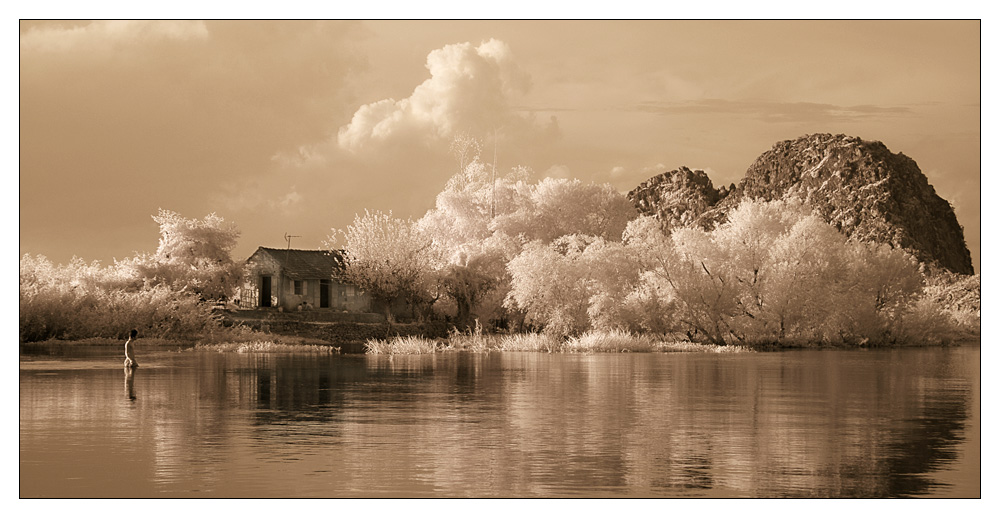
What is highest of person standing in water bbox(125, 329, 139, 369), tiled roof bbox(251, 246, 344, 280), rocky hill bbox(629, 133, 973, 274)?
rocky hill bbox(629, 133, 973, 274)

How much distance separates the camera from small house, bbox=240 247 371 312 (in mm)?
56250

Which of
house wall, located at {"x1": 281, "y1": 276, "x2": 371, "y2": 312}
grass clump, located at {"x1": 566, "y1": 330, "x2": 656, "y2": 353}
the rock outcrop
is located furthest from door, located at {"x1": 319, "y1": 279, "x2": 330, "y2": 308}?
the rock outcrop

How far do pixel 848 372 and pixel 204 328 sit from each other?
26.7 metres

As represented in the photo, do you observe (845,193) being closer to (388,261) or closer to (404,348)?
(388,261)

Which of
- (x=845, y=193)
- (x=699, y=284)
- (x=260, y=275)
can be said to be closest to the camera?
(x=699, y=284)

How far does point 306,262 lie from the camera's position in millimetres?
57531

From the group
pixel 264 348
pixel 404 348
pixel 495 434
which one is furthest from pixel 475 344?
pixel 495 434

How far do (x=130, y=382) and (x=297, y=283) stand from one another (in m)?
34.9

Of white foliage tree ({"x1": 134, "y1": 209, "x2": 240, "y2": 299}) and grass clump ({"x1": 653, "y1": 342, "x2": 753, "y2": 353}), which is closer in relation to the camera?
grass clump ({"x1": 653, "y1": 342, "x2": 753, "y2": 353})

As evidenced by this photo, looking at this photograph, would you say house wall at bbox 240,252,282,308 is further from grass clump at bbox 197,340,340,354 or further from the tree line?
grass clump at bbox 197,340,340,354

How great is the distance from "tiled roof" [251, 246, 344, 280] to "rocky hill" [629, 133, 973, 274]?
72.2ft

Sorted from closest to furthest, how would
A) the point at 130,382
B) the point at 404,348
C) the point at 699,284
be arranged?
the point at 130,382
the point at 404,348
the point at 699,284

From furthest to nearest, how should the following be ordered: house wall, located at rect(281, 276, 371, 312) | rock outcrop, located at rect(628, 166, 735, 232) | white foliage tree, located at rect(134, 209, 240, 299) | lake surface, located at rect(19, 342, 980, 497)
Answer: rock outcrop, located at rect(628, 166, 735, 232) < house wall, located at rect(281, 276, 371, 312) < white foliage tree, located at rect(134, 209, 240, 299) < lake surface, located at rect(19, 342, 980, 497)

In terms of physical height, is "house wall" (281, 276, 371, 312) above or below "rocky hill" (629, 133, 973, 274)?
below
